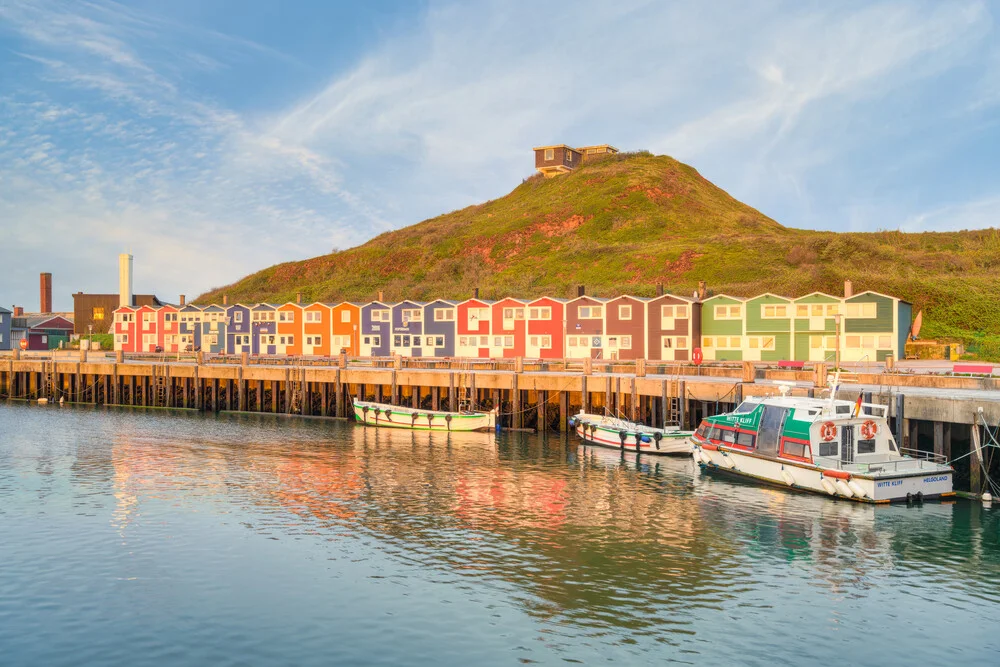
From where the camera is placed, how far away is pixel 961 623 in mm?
22281

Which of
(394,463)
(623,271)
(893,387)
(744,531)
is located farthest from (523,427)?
(623,271)

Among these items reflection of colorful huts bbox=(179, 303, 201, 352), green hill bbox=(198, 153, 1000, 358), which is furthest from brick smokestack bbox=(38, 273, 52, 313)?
reflection of colorful huts bbox=(179, 303, 201, 352)

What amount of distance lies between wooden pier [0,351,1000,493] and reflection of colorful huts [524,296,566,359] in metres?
17.3

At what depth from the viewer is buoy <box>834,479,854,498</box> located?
34.8 m

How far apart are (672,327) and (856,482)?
4651 centimetres

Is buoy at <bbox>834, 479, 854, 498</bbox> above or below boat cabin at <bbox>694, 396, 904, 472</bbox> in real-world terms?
below

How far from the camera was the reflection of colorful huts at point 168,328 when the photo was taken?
111812mm

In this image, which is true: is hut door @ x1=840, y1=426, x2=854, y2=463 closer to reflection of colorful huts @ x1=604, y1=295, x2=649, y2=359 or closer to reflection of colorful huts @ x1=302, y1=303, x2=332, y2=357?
reflection of colorful huts @ x1=604, y1=295, x2=649, y2=359

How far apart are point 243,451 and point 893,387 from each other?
1475 inches

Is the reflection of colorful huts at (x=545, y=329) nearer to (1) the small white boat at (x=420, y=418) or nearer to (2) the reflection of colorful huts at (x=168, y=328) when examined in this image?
(1) the small white boat at (x=420, y=418)

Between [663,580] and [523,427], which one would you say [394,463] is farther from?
[663,580]

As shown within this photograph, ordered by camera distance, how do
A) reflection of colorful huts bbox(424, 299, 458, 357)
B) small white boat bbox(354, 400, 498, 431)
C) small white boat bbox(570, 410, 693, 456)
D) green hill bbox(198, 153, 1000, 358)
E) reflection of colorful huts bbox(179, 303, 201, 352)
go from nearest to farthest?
small white boat bbox(570, 410, 693, 456), small white boat bbox(354, 400, 498, 431), reflection of colorful huts bbox(424, 299, 458, 357), green hill bbox(198, 153, 1000, 358), reflection of colorful huts bbox(179, 303, 201, 352)

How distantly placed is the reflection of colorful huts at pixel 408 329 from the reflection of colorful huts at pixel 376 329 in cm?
67

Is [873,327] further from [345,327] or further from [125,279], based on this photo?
[125,279]
